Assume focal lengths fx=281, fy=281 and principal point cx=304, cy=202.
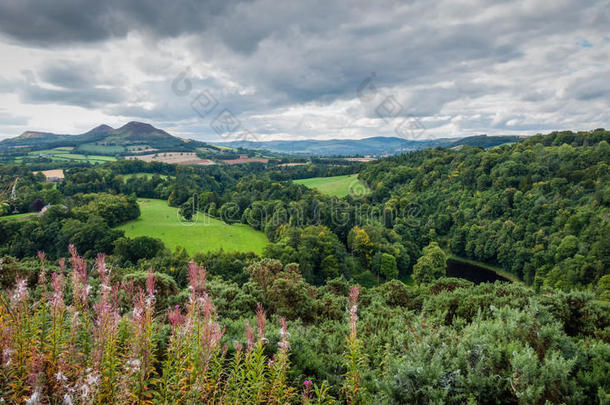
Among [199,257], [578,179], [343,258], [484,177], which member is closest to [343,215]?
[343,258]

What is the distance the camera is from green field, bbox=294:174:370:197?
3256 inches

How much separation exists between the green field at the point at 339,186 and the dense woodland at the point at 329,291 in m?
3.75

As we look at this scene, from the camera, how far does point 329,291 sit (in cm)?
1888

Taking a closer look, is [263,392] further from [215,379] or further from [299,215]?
[299,215]

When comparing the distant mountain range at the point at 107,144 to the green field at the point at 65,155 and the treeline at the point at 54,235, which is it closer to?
the green field at the point at 65,155

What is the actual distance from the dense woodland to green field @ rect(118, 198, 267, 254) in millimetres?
3225

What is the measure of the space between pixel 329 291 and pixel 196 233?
1485 inches

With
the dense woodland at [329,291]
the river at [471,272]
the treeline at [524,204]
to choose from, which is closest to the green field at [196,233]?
the dense woodland at [329,291]

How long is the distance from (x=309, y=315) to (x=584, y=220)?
50.0 meters

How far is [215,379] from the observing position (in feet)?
12.4

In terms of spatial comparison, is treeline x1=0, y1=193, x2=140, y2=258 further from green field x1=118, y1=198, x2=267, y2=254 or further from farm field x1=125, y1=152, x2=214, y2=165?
farm field x1=125, y1=152, x2=214, y2=165

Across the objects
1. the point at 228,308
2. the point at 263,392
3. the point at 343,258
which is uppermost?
the point at 263,392

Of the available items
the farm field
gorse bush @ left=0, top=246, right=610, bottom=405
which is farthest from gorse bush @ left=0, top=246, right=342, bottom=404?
the farm field

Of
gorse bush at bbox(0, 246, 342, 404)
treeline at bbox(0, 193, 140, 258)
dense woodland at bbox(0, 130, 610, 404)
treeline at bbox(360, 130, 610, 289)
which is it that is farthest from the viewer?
treeline at bbox(0, 193, 140, 258)
